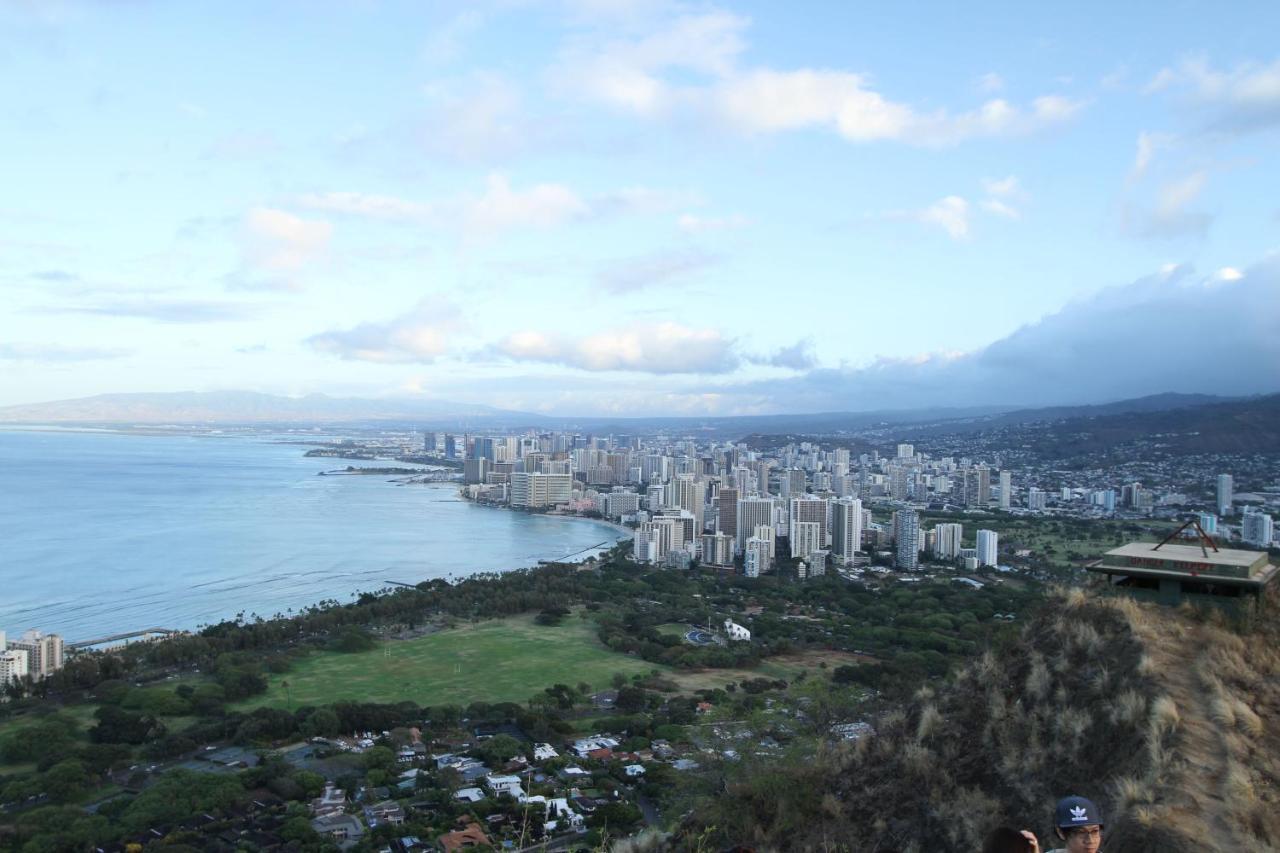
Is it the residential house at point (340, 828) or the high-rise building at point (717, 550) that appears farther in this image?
the high-rise building at point (717, 550)

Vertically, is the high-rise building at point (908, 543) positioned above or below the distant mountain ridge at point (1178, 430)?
below

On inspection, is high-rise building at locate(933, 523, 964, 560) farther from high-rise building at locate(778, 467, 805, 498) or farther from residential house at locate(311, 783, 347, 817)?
residential house at locate(311, 783, 347, 817)

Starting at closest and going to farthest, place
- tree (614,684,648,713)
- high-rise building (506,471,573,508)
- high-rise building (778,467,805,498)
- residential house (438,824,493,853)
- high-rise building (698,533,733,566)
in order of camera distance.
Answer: residential house (438,824,493,853)
tree (614,684,648,713)
high-rise building (698,533,733,566)
high-rise building (778,467,805,498)
high-rise building (506,471,573,508)

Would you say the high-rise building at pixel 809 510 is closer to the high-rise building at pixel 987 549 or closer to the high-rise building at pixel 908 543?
the high-rise building at pixel 908 543

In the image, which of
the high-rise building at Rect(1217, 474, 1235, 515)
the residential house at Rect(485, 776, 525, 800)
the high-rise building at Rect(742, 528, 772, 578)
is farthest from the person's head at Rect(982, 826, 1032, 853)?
the high-rise building at Rect(1217, 474, 1235, 515)

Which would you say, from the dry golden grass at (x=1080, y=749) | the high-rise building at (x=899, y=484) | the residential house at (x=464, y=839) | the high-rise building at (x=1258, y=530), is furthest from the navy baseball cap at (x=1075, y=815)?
the high-rise building at (x=899, y=484)
